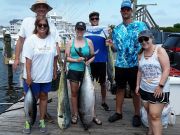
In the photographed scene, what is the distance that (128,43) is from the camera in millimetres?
5664

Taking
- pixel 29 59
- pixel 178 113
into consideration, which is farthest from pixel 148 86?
pixel 178 113

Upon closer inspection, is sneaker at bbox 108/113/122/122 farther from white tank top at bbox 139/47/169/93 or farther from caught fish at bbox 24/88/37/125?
white tank top at bbox 139/47/169/93

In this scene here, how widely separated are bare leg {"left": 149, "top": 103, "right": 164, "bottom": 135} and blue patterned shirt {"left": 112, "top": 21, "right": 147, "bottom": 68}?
1.22 m

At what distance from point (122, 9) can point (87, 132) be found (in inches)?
72.0

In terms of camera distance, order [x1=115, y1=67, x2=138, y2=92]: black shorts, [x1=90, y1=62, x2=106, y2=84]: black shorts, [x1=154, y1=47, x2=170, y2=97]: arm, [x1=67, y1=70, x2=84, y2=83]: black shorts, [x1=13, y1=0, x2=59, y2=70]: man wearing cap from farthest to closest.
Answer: [x1=90, y1=62, x2=106, y2=84]: black shorts → [x1=115, y1=67, x2=138, y2=92]: black shorts → [x1=67, y1=70, x2=84, y2=83]: black shorts → [x1=13, y1=0, x2=59, y2=70]: man wearing cap → [x1=154, y1=47, x2=170, y2=97]: arm

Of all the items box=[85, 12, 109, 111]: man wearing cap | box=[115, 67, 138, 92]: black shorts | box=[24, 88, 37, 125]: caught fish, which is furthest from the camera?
box=[85, 12, 109, 111]: man wearing cap

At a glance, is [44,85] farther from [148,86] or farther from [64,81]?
[148,86]

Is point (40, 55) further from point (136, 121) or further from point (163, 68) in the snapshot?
point (136, 121)

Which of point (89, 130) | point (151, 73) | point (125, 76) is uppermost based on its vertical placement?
point (151, 73)

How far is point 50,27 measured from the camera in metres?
5.44

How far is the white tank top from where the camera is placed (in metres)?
4.57

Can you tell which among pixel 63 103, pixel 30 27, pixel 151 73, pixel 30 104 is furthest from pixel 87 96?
pixel 30 27

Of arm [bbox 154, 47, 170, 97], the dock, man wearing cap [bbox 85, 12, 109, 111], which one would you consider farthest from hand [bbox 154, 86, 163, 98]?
man wearing cap [bbox 85, 12, 109, 111]

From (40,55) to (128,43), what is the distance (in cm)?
132
